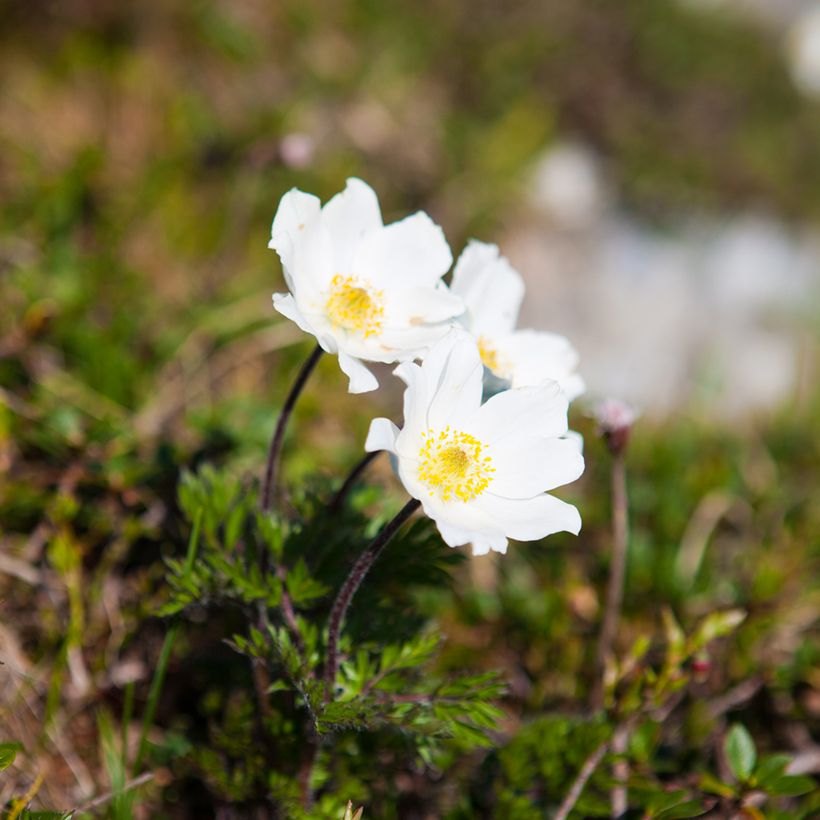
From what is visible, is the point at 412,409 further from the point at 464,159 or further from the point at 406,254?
the point at 464,159

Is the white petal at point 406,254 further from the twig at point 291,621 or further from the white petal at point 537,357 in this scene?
the twig at point 291,621

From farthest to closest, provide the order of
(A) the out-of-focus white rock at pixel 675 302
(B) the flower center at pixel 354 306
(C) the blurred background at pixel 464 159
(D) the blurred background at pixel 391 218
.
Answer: (A) the out-of-focus white rock at pixel 675 302 < (C) the blurred background at pixel 464 159 < (D) the blurred background at pixel 391 218 < (B) the flower center at pixel 354 306

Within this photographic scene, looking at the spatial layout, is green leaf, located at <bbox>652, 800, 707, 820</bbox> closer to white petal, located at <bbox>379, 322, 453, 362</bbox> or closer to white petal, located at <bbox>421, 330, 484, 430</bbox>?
white petal, located at <bbox>421, 330, 484, 430</bbox>

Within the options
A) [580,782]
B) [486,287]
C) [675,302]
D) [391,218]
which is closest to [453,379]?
[486,287]

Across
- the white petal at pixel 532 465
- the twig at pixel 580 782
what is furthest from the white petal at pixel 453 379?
the twig at pixel 580 782

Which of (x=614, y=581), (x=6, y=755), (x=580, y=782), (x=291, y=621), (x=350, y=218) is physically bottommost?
(x=580, y=782)

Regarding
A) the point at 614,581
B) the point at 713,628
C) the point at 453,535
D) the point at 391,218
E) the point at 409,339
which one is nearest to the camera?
the point at 453,535

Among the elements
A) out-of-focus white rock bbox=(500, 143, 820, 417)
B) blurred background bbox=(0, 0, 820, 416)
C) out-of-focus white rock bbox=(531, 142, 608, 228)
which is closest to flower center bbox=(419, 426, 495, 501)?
blurred background bbox=(0, 0, 820, 416)
